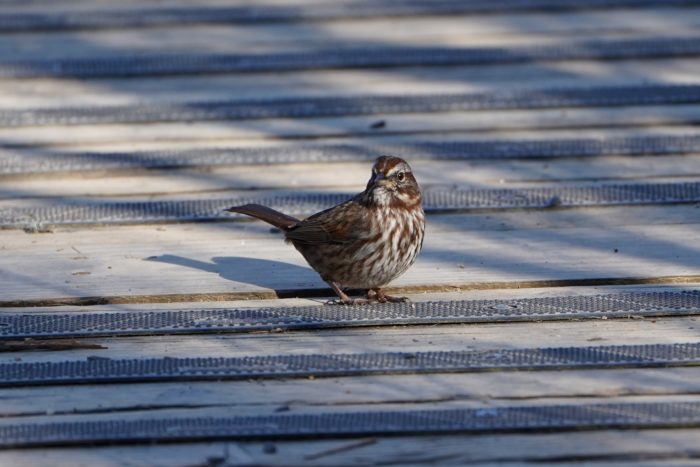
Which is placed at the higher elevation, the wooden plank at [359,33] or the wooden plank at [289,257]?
the wooden plank at [359,33]

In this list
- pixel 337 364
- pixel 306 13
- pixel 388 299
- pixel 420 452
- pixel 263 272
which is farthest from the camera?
pixel 306 13

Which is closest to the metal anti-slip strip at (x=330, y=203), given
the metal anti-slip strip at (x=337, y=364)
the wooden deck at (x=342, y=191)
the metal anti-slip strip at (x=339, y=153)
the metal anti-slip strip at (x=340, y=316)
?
the wooden deck at (x=342, y=191)

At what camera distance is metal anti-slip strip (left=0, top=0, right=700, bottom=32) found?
8.23 meters

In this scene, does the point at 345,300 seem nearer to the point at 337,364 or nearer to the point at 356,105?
the point at 337,364

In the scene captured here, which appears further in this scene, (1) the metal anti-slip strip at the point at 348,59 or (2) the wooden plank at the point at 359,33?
(2) the wooden plank at the point at 359,33

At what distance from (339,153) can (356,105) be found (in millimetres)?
571

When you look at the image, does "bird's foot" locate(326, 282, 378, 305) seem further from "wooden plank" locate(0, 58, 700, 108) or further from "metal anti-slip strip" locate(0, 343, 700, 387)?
"wooden plank" locate(0, 58, 700, 108)

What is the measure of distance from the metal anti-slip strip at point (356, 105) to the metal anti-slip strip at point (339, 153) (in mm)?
392

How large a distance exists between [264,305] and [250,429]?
1275 mm

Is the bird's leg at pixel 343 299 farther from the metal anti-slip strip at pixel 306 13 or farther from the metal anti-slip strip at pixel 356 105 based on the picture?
the metal anti-slip strip at pixel 306 13

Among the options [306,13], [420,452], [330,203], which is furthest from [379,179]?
[306,13]

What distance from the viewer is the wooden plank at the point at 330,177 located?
252 inches

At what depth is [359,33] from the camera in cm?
800

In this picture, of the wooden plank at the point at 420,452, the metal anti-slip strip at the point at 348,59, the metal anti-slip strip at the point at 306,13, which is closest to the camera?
the wooden plank at the point at 420,452
